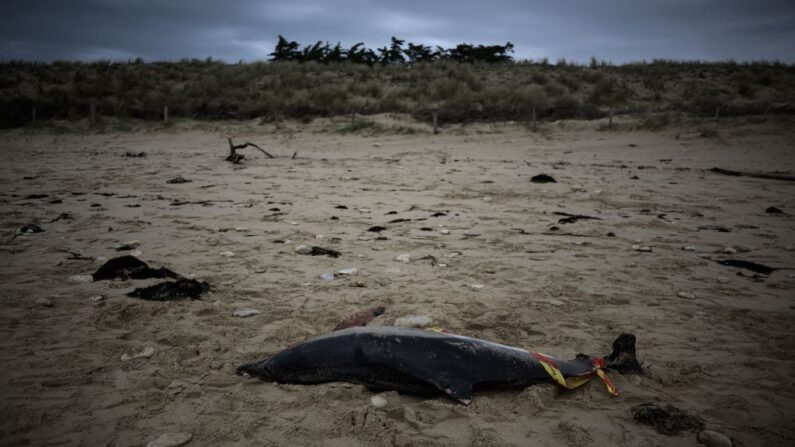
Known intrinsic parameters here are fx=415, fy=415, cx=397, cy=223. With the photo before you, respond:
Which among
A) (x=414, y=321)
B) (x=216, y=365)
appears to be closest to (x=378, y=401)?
(x=414, y=321)

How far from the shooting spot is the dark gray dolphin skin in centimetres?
228

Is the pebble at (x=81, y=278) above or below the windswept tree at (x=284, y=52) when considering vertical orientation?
below

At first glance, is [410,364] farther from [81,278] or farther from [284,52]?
[284,52]

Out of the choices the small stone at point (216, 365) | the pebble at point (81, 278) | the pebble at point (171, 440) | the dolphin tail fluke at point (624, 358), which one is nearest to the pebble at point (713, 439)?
the dolphin tail fluke at point (624, 358)

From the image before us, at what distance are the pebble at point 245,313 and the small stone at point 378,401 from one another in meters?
1.44

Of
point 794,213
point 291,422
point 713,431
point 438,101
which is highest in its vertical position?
point 438,101

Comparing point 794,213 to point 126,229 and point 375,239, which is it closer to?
point 375,239

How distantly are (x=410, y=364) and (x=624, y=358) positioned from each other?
1411 millimetres

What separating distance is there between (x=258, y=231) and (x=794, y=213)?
27.7 ft

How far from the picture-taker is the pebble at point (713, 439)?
1976 mm

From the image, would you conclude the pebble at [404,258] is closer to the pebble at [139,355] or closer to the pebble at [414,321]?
the pebble at [414,321]

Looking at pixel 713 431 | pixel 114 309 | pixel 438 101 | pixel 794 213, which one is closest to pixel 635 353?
pixel 713 431

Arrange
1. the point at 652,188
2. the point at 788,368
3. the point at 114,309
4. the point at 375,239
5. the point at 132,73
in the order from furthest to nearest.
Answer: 1. the point at 132,73
2. the point at 652,188
3. the point at 375,239
4. the point at 114,309
5. the point at 788,368

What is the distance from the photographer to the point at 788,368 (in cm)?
262
